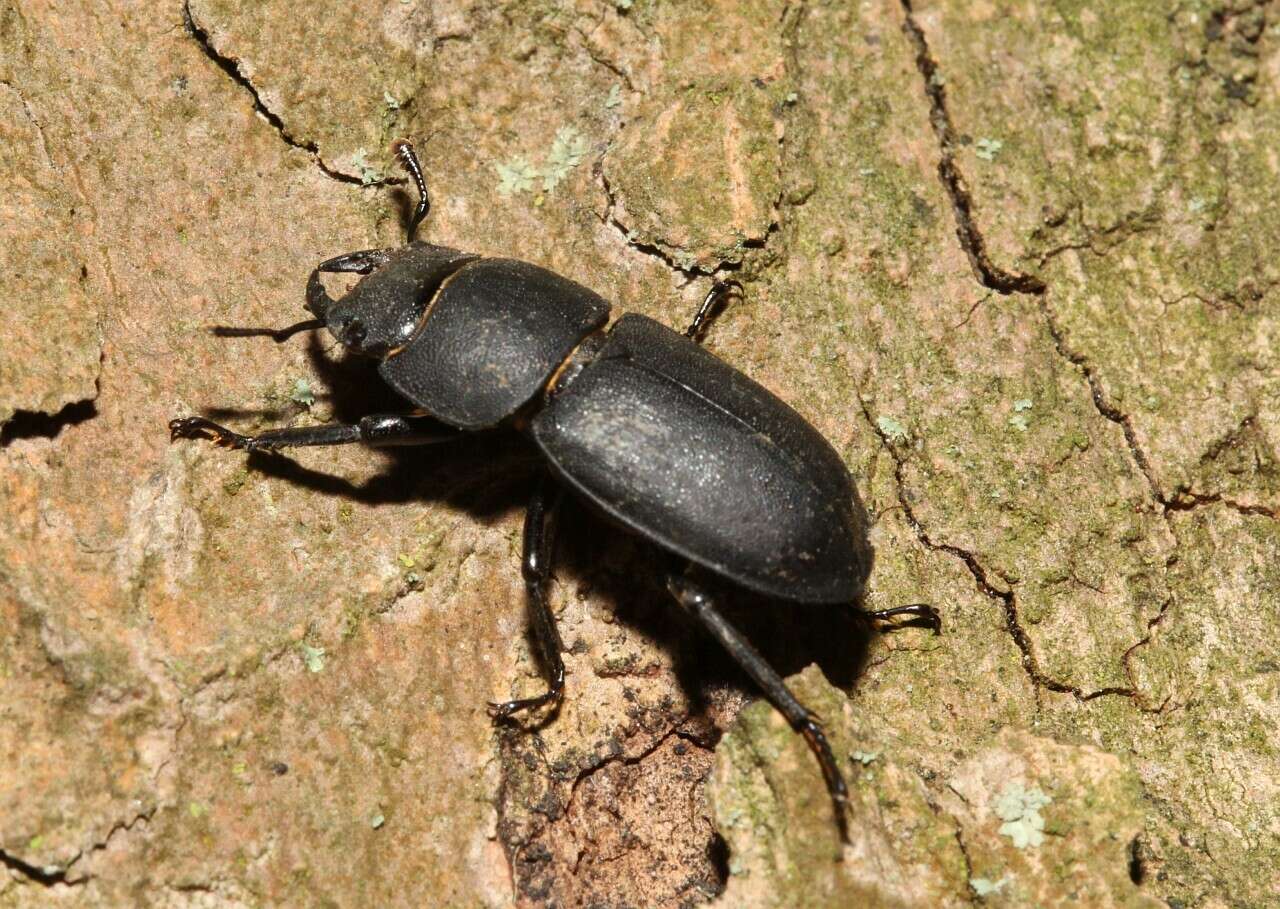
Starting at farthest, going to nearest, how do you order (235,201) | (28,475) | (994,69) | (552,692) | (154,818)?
(994,69) → (235,201) → (552,692) → (28,475) → (154,818)

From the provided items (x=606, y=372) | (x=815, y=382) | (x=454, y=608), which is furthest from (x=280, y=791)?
(x=815, y=382)

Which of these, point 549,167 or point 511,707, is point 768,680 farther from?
point 549,167

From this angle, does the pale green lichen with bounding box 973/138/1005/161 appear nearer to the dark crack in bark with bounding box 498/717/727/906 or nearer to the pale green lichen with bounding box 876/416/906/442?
the pale green lichen with bounding box 876/416/906/442

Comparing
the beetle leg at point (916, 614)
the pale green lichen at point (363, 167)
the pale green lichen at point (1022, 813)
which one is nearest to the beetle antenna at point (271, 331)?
the pale green lichen at point (363, 167)

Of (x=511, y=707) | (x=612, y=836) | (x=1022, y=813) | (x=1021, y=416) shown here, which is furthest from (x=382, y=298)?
(x=1022, y=813)

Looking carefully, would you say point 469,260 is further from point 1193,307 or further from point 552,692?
point 1193,307

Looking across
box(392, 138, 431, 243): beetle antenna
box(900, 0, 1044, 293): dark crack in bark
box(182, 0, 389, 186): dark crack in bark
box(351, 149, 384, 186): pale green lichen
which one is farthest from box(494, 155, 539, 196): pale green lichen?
box(900, 0, 1044, 293): dark crack in bark

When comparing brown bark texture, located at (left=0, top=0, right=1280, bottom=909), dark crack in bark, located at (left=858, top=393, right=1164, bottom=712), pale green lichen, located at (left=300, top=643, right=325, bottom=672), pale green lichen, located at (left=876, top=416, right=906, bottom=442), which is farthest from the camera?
pale green lichen, located at (left=876, top=416, right=906, bottom=442)
